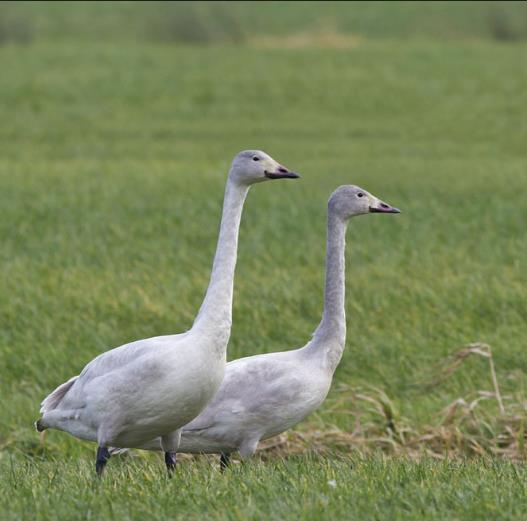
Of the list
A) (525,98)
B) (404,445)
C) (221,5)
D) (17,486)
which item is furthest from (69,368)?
(221,5)

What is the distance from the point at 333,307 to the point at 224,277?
103cm

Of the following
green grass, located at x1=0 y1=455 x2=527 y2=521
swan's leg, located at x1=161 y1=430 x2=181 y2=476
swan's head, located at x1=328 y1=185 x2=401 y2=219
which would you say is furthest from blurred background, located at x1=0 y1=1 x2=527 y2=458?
green grass, located at x1=0 y1=455 x2=527 y2=521

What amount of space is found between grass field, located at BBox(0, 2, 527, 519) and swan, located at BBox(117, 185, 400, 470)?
36 cm

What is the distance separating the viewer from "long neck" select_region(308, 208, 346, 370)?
7098mm

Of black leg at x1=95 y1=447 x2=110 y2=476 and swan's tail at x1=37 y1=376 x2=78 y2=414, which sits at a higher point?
swan's tail at x1=37 y1=376 x2=78 y2=414

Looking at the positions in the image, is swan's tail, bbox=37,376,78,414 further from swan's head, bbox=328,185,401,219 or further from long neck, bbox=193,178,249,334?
swan's head, bbox=328,185,401,219

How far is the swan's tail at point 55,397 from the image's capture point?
7109 mm

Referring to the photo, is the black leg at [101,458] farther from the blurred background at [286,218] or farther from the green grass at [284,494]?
the blurred background at [286,218]

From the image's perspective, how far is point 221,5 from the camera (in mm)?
48375

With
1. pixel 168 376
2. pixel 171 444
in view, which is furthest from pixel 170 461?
pixel 168 376

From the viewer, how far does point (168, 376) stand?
6.22 meters

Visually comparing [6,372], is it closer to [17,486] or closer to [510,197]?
[17,486]

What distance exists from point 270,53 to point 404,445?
33.8 m

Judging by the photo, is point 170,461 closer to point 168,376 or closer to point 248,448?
point 248,448
